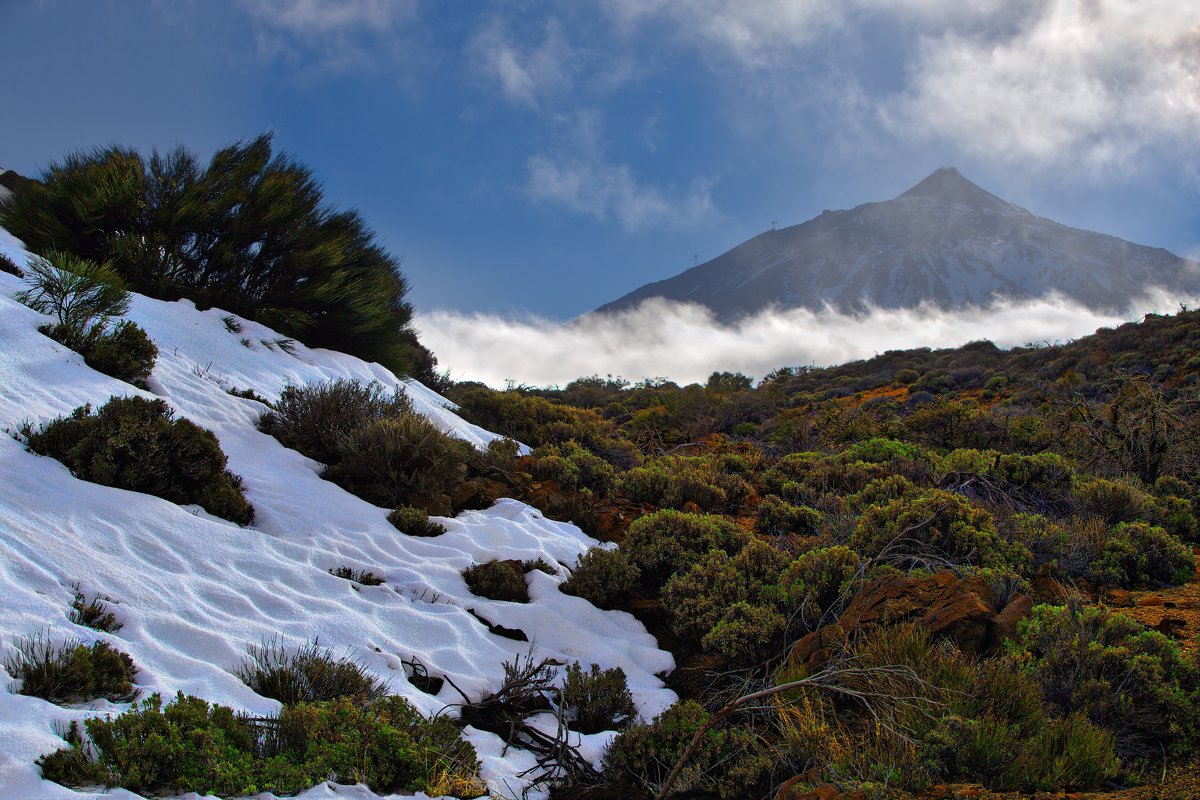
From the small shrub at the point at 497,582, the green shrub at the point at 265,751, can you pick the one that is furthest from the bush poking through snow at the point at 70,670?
the small shrub at the point at 497,582

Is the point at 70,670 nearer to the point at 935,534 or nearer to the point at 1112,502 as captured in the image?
the point at 935,534

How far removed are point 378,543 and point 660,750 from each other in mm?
3186

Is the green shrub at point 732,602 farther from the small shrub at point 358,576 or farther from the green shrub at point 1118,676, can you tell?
the small shrub at point 358,576

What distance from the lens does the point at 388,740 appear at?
109 inches

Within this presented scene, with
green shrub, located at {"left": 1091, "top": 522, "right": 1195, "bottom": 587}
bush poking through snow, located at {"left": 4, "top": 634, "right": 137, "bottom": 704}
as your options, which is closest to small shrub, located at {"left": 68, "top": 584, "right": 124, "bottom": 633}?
bush poking through snow, located at {"left": 4, "top": 634, "right": 137, "bottom": 704}

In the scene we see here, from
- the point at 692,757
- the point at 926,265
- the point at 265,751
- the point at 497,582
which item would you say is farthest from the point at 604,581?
the point at 926,265

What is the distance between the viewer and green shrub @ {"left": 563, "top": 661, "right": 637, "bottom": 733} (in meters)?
3.77

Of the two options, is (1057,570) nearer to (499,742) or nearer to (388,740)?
(499,742)

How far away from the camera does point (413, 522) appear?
19.8 ft

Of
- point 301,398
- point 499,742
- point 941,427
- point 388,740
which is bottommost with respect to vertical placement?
point 499,742

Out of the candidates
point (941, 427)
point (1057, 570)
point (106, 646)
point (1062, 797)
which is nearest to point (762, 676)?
point (1062, 797)

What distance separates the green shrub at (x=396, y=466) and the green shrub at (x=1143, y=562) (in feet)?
18.5

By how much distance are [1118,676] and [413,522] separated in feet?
16.5

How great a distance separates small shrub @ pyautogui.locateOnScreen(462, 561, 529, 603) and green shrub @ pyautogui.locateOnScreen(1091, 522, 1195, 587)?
4.35m
